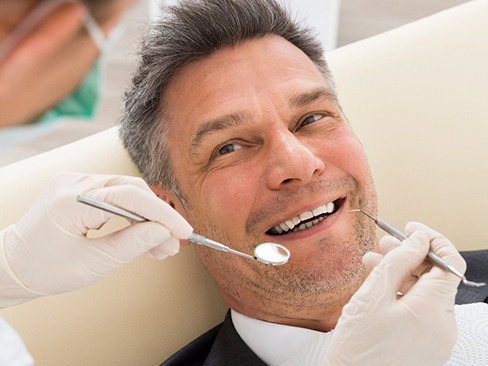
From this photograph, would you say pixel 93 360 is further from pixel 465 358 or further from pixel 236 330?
pixel 465 358

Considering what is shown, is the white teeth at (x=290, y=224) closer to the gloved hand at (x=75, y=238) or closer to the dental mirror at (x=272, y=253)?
the dental mirror at (x=272, y=253)

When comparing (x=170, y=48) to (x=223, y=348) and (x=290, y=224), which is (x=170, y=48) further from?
(x=223, y=348)

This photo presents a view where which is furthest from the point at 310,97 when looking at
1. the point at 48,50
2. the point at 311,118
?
the point at 48,50

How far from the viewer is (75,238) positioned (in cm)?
129

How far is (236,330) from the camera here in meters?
1.63

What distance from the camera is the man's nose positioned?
1478mm

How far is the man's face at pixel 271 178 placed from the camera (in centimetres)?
151

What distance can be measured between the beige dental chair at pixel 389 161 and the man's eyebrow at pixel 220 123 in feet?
0.82

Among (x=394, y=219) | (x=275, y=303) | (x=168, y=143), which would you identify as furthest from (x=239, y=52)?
(x=394, y=219)

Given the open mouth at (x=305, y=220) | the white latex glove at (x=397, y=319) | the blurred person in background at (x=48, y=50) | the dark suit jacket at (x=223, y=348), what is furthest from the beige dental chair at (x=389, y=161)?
the blurred person in background at (x=48, y=50)

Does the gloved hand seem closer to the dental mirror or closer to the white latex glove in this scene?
the dental mirror

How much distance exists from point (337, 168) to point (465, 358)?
0.44 m

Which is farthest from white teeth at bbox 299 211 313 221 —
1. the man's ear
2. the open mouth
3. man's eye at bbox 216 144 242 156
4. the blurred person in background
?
the blurred person in background

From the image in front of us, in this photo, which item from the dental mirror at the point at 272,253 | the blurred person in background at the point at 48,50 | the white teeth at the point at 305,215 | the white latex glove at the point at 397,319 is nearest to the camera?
the blurred person in background at the point at 48,50
